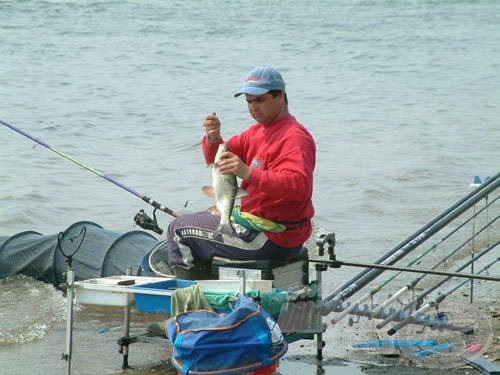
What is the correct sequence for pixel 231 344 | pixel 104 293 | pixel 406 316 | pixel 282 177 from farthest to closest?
pixel 406 316
pixel 104 293
pixel 282 177
pixel 231 344

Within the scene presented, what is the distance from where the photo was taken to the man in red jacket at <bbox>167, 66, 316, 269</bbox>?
521 cm

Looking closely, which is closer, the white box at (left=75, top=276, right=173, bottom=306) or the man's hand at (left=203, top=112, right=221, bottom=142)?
the white box at (left=75, top=276, right=173, bottom=306)

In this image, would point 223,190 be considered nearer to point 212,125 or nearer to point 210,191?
point 210,191

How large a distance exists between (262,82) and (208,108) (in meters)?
14.5

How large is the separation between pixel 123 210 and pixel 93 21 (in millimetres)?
17306

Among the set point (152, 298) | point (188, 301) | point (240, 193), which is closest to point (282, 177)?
point (240, 193)

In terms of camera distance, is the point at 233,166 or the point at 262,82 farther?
the point at 262,82

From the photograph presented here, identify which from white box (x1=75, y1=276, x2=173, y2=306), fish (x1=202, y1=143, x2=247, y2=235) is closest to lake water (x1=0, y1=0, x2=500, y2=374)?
white box (x1=75, y1=276, x2=173, y2=306)

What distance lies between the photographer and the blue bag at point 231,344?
4473mm

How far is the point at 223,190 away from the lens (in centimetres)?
508

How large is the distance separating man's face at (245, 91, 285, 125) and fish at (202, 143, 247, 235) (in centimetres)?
29

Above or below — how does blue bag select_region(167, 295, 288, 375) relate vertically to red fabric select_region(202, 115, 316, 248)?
below

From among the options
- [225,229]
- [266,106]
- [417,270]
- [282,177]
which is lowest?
[417,270]

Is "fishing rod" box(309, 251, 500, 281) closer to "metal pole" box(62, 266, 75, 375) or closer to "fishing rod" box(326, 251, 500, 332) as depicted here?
"fishing rod" box(326, 251, 500, 332)
